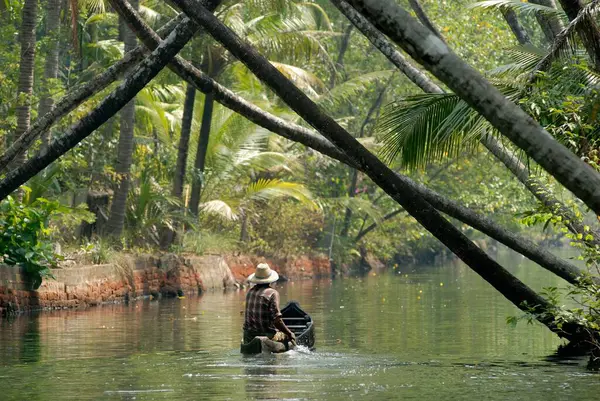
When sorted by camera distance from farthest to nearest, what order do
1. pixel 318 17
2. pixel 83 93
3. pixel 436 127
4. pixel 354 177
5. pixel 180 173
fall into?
pixel 354 177
pixel 318 17
pixel 180 173
pixel 83 93
pixel 436 127

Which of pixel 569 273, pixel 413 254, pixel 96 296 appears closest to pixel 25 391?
pixel 569 273

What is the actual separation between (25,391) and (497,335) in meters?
9.13

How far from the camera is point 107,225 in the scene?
91.1ft

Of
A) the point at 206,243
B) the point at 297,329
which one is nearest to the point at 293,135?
the point at 297,329

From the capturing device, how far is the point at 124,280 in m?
26.0

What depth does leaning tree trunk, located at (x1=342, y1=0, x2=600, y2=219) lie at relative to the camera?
27.1 feet

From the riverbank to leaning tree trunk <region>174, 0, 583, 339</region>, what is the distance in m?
9.81

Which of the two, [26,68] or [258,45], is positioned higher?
[258,45]

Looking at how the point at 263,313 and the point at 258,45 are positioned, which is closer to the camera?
the point at 263,313

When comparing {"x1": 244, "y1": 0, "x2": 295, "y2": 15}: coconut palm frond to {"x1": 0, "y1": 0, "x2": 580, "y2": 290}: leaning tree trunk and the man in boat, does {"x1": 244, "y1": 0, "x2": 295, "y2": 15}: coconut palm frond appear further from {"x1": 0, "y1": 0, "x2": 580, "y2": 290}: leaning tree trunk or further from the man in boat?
the man in boat

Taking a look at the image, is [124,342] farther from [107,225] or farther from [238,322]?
[107,225]

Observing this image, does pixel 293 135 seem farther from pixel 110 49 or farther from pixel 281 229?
pixel 281 229

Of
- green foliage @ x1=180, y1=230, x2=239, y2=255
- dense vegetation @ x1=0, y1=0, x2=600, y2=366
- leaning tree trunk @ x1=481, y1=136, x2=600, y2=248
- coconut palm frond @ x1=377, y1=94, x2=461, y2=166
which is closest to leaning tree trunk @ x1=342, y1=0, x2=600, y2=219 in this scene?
dense vegetation @ x1=0, y1=0, x2=600, y2=366

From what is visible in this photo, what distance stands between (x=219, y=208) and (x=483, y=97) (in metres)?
24.5
